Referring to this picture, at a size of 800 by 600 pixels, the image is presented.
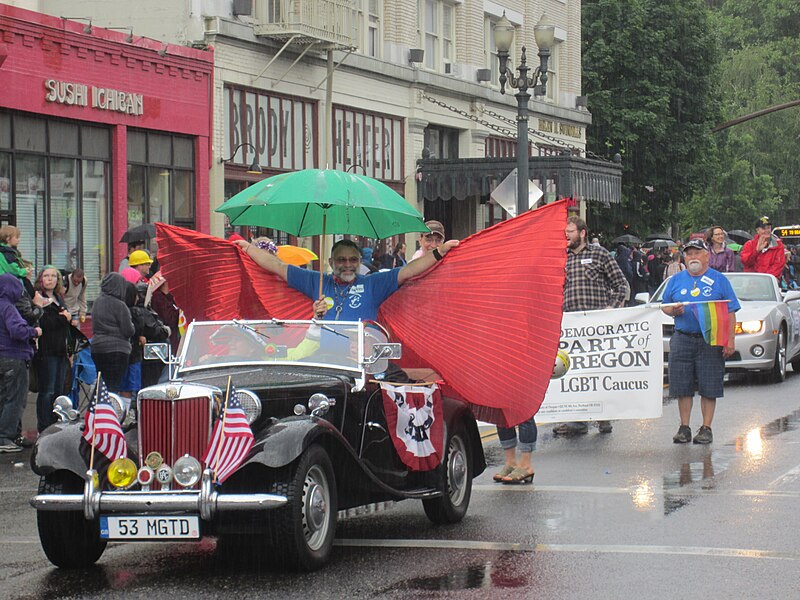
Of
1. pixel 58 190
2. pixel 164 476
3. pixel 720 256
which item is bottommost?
pixel 164 476

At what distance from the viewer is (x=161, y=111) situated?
2567 cm

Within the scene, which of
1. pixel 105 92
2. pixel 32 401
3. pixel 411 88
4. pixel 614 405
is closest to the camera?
pixel 614 405

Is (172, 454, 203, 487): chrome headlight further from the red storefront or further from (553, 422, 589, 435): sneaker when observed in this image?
the red storefront

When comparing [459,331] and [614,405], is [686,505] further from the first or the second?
[614,405]

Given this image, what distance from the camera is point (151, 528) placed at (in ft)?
24.7

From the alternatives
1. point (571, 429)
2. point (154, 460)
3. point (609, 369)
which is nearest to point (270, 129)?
point (571, 429)

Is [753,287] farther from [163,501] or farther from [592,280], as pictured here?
[163,501]

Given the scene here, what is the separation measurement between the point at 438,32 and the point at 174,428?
99.3 ft

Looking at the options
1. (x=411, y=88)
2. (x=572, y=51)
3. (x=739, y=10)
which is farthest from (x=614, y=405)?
(x=739, y=10)

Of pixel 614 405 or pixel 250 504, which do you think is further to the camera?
pixel 614 405

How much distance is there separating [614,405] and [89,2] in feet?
56.4

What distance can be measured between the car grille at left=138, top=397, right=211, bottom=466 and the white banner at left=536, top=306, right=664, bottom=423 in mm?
6613

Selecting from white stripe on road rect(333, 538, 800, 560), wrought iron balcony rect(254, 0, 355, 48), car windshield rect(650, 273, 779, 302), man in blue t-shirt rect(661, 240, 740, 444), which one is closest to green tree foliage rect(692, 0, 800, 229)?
wrought iron balcony rect(254, 0, 355, 48)

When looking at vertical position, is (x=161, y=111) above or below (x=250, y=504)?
above
